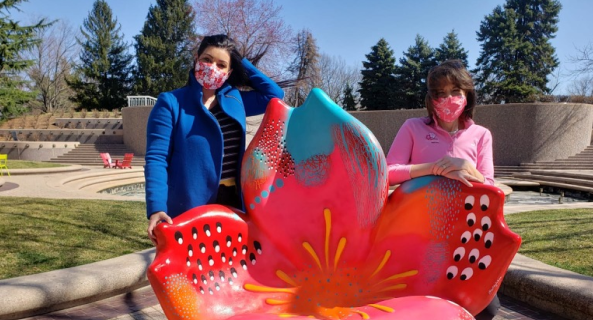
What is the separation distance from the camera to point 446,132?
205 cm

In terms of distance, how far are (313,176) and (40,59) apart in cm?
4587

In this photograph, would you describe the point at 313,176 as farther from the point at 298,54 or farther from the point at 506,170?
the point at 298,54

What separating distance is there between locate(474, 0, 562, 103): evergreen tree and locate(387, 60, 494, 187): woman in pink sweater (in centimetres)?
3497

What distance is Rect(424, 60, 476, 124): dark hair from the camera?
1.97m

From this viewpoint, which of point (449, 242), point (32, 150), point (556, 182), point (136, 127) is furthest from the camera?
point (136, 127)

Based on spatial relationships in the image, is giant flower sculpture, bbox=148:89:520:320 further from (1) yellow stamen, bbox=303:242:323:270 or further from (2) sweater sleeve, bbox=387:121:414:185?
(2) sweater sleeve, bbox=387:121:414:185

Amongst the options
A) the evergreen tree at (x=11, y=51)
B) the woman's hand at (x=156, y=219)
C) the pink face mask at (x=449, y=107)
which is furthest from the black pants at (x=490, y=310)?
the evergreen tree at (x=11, y=51)

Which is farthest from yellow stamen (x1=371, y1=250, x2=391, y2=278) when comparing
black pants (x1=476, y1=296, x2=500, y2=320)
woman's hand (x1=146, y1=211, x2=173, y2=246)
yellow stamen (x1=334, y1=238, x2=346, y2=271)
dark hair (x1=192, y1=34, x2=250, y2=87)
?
dark hair (x1=192, y1=34, x2=250, y2=87)

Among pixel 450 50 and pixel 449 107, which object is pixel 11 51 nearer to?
pixel 449 107

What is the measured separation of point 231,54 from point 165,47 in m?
39.1

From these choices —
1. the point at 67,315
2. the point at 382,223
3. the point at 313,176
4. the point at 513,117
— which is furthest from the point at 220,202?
the point at 513,117

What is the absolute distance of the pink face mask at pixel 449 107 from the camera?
6.50ft

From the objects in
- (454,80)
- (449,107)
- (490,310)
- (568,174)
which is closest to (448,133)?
(449,107)

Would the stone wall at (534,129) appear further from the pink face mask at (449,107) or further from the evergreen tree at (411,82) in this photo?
the pink face mask at (449,107)
